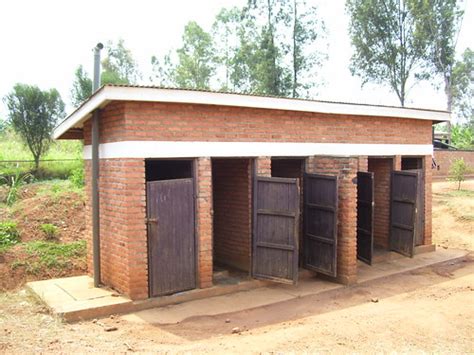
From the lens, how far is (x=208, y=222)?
7.71m

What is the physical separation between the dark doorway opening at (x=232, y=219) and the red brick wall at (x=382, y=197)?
3885mm

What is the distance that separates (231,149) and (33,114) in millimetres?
14994

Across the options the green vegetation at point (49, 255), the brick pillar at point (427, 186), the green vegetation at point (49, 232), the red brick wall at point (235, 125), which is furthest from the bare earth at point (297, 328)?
the green vegetation at point (49, 232)

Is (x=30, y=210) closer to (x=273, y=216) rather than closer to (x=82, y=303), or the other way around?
(x=82, y=303)

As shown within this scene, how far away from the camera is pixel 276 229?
8.12 meters

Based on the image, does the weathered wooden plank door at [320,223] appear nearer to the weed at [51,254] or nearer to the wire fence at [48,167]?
the weed at [51,254]

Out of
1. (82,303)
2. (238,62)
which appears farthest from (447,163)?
(82,303)

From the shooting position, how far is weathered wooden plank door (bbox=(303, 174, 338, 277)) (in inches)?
336

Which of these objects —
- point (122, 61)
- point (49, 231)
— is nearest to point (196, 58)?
point (122, 61)

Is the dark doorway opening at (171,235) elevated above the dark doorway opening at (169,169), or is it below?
below

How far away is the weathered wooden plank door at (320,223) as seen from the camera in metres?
8.54

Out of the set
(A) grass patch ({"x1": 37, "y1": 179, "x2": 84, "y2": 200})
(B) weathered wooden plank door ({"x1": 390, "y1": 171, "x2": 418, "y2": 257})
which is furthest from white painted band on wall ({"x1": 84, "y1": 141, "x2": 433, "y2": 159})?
(A) grass patch ({"x1": 37, "y1": 179, "x2": 84, "y2": 200})

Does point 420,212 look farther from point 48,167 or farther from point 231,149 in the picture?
point 48,167

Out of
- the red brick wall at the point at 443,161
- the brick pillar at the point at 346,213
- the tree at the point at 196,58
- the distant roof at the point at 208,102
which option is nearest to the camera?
the distant roof at the point at 208,102
